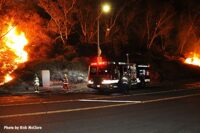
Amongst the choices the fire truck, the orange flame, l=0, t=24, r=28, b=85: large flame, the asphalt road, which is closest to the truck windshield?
the fire truck

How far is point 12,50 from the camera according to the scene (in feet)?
146

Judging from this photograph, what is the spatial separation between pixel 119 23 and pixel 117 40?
3706 mm

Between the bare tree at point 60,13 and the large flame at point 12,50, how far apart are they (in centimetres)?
535

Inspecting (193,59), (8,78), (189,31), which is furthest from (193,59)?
(8,78)

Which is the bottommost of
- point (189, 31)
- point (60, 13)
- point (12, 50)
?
point (12, 50)

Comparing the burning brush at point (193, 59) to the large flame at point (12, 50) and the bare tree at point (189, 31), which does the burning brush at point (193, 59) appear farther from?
the large flame at point (12, 50)

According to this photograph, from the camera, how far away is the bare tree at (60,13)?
48.9m

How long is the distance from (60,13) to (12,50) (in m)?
9.45

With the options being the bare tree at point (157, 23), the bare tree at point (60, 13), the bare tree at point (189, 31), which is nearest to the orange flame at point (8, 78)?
the bare tree at point (60, 13)

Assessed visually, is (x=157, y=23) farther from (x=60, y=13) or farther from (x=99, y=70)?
(x=99, y=70)

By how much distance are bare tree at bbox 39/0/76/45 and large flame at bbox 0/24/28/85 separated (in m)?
5.35

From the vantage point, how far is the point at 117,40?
2388 inches

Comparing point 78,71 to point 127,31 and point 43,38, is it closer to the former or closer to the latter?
point 43,38

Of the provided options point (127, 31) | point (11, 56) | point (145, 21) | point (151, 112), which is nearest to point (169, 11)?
point (145, 21)
